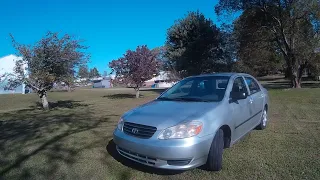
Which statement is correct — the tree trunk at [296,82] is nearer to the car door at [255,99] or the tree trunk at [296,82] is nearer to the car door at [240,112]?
the car door at [255,99]

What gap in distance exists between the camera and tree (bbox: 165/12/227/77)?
1079 inches

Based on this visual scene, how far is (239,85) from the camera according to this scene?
17.6ft

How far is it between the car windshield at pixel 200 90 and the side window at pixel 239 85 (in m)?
0.20

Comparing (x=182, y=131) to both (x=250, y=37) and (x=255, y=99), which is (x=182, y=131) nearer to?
(x=255, y=99)

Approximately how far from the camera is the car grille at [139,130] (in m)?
3.72

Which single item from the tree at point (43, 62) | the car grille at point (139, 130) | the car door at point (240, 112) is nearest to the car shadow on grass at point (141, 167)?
the car grille at point (139, 130)

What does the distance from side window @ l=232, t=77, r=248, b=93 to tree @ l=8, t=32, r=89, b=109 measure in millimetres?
9265

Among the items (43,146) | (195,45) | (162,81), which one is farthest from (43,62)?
(162,81)

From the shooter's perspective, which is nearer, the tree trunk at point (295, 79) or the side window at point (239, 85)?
the side window at point (239, 85)

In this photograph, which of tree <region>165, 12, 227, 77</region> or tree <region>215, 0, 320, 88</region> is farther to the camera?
tree <region>165, 12, 227, 77</region>

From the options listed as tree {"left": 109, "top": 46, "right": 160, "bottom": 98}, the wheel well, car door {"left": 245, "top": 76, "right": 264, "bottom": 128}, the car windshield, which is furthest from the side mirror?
tree {"left": 109, "top": 46, "right": 160, "bottom": 98}

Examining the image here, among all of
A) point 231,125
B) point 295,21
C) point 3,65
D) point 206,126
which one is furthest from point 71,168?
point 3,65

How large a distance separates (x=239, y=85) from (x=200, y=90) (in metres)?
0.86

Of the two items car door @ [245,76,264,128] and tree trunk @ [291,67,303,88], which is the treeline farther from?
car door @ [245,76,264,128]
